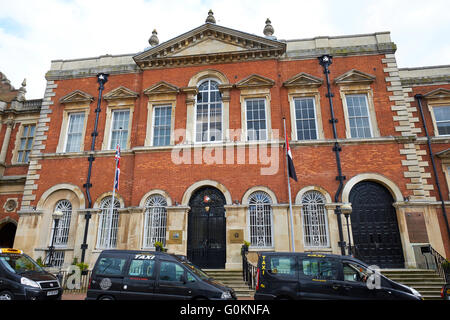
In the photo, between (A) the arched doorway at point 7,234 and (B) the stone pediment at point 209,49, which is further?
(A) the arched doorway at point 7,234

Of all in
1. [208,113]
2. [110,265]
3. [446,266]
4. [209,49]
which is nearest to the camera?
[110,265]

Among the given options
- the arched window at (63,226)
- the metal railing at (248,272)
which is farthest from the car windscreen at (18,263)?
the metal railing at (248,272)

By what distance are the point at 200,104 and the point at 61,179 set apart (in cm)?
901

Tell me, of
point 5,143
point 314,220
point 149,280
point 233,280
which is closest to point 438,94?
point 314,220

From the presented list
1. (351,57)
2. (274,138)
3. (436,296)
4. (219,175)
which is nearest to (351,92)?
(351,57)

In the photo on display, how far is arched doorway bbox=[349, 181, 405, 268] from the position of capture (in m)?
13.6

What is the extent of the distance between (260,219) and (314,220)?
2599 millimetres

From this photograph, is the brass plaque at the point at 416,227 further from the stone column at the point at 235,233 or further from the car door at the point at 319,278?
the car door at the point at 319,278

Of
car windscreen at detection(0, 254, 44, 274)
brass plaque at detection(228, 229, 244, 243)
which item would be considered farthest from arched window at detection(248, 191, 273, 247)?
car windscreen at detection(0, 254, 44, 274)

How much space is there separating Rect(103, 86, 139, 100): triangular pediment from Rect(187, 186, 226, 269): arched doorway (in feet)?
23.5

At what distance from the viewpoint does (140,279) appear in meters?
8.31

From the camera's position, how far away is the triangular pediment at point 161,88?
56.3 feet

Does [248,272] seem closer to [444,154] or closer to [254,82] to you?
[254,82]

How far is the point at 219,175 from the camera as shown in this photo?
50.4 ft
